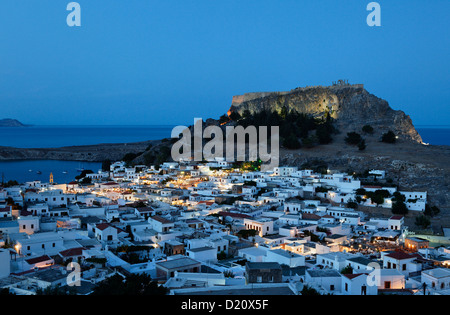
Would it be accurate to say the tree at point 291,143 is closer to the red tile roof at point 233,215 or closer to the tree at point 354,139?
the tree at point 354,139

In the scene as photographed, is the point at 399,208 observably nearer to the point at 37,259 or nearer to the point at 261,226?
the point at 261,226

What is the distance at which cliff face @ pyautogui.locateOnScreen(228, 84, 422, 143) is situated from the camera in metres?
34.4

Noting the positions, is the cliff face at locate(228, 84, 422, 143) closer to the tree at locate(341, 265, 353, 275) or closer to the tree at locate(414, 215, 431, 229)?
the tree at locate(414, 215, 431, 229)

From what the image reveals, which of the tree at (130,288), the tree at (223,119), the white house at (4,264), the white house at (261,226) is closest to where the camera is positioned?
the tree at (130,288)

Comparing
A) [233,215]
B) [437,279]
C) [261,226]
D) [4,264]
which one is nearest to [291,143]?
[233,215]

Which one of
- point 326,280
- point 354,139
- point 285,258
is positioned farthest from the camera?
point 354,139

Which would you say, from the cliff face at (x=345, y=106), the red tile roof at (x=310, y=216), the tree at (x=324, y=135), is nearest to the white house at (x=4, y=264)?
the red tile roof at (x=310, y=216)

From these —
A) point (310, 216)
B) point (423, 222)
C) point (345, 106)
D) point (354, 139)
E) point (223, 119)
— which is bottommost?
point (423, 222)

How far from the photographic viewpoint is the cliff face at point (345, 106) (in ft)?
113

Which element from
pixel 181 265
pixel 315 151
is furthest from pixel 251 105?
pixel 181 265

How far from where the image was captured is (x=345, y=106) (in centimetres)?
3728

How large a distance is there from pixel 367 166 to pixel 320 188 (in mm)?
6830

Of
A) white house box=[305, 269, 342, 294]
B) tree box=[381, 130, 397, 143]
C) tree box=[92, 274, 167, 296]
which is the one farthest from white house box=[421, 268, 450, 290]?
tree box=[381, 130, 397, 143]

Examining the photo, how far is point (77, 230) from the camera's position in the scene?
41.3 ft
